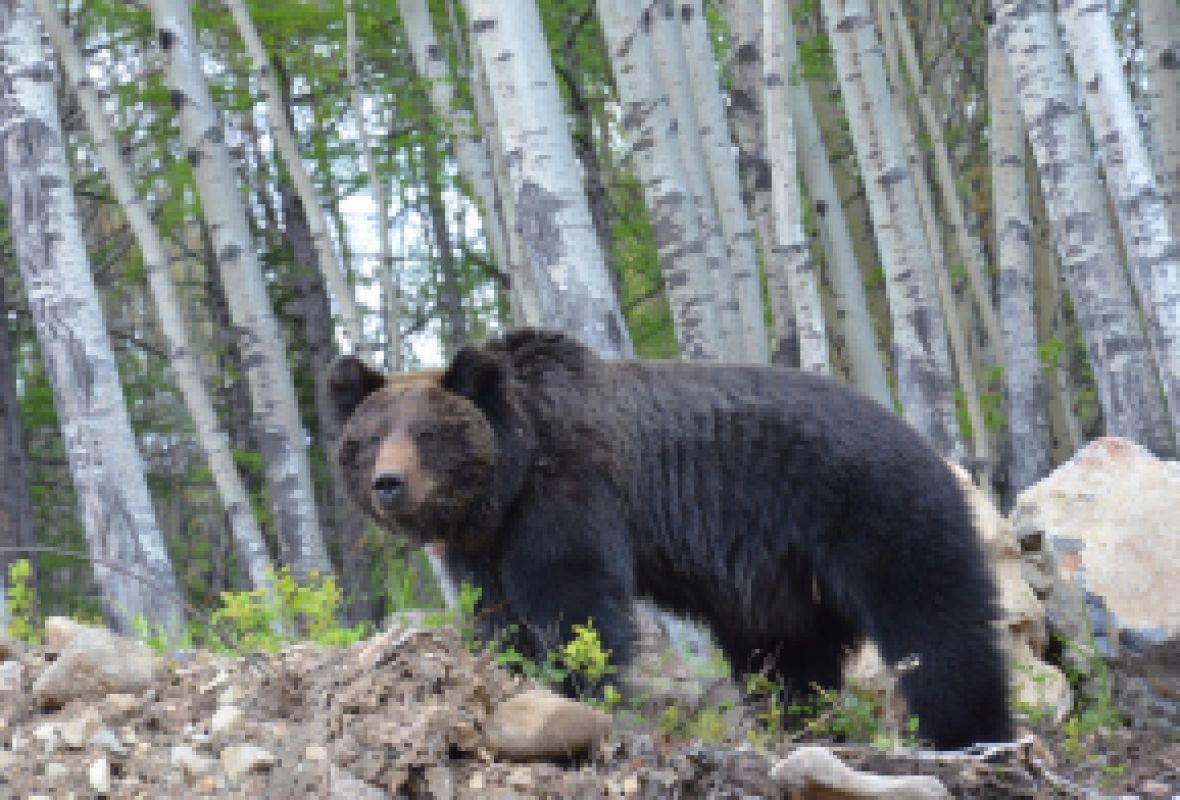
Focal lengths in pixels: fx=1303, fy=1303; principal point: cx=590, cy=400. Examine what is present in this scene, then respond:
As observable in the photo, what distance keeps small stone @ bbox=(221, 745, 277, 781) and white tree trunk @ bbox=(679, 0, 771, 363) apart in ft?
24.1

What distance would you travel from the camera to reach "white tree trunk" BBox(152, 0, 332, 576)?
1092 cm

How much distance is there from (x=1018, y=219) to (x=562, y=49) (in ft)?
21.4

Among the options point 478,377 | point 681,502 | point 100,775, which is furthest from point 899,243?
point 100,775

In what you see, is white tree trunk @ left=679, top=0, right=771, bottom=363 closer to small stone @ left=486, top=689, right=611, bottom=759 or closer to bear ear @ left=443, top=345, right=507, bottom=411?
bear ear @ left=443, top=345, right=507, bottom=411

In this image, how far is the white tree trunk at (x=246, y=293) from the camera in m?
10.9

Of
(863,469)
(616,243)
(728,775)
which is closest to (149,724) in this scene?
(728,775)

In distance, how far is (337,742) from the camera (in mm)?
3355

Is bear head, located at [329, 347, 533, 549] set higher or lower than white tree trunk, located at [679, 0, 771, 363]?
lower

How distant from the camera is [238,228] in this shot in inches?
439

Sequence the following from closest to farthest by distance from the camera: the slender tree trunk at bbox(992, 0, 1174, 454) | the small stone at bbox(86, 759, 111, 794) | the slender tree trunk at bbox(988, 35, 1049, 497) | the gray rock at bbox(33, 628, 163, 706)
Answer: the small stone at bbox(86, 759, 111, 794) < the gray rock at bbox(33, 628, 163, 706) < the slender tree trunk at bbox(992, 0, 1174, 454) < the slender tree trunk at bbox(988, 35, 1049, 497)

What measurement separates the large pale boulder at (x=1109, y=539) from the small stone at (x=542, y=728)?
12.0 ft

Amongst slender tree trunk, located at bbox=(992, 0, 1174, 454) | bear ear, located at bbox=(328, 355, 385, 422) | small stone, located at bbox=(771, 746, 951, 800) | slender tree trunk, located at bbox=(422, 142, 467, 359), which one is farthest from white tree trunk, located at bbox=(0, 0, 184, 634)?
slender tree trunk, located at bbox=(422, 142, 467, 359)

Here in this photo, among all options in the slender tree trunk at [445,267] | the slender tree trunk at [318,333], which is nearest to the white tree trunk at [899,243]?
the slender tree trunk at [445,267]

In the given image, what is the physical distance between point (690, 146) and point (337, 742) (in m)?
7.83
